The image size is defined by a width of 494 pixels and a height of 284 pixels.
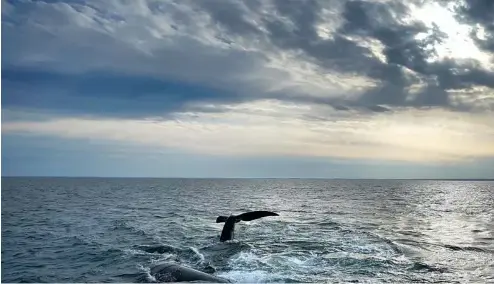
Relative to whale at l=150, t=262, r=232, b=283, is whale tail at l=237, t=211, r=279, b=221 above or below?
above

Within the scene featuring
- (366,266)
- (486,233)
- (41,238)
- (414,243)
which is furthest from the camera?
(486,233)

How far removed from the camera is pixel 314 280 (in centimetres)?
912

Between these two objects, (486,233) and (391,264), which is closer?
(391,264)

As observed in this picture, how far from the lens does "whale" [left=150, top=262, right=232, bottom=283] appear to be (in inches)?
336

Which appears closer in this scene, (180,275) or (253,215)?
(180,275)

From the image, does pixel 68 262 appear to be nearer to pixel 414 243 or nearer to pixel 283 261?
pixel 283 261

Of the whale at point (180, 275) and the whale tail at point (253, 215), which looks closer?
the whale at point (180, 275)

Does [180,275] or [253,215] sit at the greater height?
[253,215]

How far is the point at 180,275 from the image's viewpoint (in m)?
8.83

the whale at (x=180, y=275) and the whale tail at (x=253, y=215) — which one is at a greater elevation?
the whale tail at (x=253, y=215)

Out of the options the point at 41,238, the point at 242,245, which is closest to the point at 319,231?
the point at 242,245

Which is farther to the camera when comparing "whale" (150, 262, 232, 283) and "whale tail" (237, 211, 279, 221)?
"whale tail" (237, 211, 279, 221)

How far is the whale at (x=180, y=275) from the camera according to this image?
28.0 feet

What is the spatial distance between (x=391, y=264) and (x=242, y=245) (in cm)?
495
